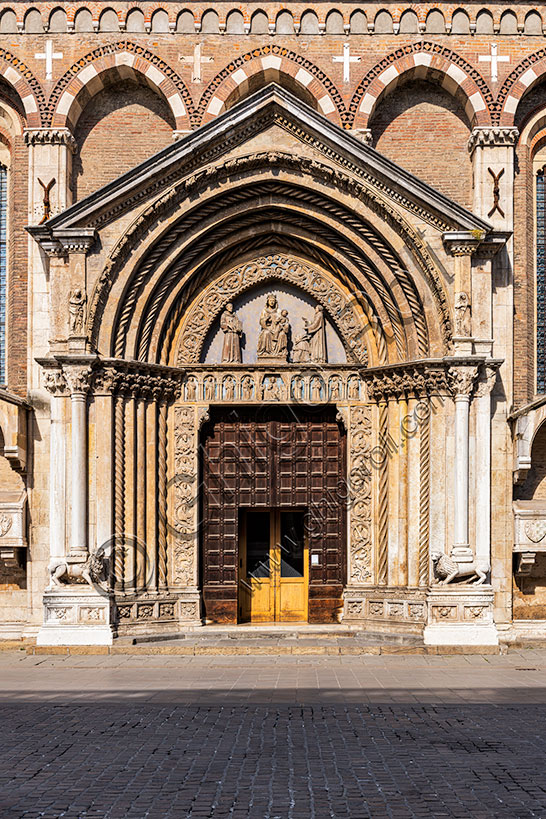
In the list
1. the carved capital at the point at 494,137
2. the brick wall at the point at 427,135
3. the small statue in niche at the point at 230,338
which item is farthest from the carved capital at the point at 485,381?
the small statue in niche at the point at 230,338

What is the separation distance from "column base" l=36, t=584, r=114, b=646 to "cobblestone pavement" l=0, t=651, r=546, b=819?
0.69 metres

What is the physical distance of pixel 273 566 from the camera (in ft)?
67.3

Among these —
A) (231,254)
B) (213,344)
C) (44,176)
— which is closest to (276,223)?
(231,254)

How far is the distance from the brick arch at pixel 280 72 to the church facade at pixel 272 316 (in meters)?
0.04

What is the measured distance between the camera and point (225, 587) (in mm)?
19953

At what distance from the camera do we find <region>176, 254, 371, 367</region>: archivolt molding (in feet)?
65.9

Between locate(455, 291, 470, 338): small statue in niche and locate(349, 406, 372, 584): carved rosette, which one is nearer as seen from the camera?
locate(455, 291, 470, 338): small statue in niche

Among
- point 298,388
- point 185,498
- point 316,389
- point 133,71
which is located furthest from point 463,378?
point 133,71

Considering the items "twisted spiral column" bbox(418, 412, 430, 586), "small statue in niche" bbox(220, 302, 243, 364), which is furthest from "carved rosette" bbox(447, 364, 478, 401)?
"small statue in niche" bbox(220, 302, 243, 364)

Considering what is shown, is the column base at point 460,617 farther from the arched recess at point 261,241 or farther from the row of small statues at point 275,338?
the row of small statues at point 275,338

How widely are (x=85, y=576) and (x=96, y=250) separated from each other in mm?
5552

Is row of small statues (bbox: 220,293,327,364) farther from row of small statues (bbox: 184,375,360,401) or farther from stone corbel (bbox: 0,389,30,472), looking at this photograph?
stone corbel (bbox: 0,389,30,472)

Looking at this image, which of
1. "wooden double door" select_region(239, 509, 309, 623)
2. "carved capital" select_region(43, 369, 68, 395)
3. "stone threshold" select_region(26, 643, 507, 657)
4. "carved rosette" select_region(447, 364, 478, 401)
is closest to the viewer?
"stone threshold" select_region(26, 643, 507, 657)

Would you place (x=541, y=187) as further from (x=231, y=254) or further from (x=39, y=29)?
(x=39, y=29)
